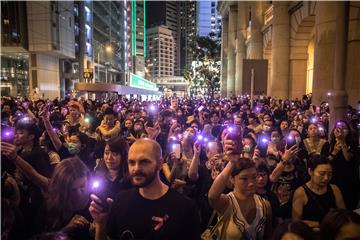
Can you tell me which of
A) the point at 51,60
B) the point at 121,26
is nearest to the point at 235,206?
the point at 51,60

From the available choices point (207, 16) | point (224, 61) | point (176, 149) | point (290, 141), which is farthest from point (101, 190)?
point (207, 16)

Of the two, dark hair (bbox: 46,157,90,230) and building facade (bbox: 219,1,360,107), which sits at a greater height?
building facade (bbox: 219,1,360,107)

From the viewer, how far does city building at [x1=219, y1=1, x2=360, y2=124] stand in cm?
1056

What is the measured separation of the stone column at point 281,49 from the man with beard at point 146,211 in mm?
22692

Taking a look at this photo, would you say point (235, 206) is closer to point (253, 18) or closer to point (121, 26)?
A: point (253, 18)

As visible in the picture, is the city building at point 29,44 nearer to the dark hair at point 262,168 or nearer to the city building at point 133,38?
the dark hair at point 262,168

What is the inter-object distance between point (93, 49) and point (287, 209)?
75.5 m

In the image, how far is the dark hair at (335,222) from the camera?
109 inches

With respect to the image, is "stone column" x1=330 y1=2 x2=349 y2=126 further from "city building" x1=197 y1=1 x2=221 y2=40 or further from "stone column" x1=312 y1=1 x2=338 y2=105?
"city building" x1=197 y1=1 x2=221 y2=40

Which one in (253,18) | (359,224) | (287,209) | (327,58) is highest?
(253,18)

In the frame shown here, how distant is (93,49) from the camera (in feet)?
249

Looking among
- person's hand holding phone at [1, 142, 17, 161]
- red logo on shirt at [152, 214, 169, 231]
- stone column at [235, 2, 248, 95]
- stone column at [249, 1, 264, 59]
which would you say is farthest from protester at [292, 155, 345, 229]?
stone column at [235, 2, 248, 95]

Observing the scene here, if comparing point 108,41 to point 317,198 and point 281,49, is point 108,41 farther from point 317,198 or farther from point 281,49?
point 317,198

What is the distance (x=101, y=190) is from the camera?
3898 mm
